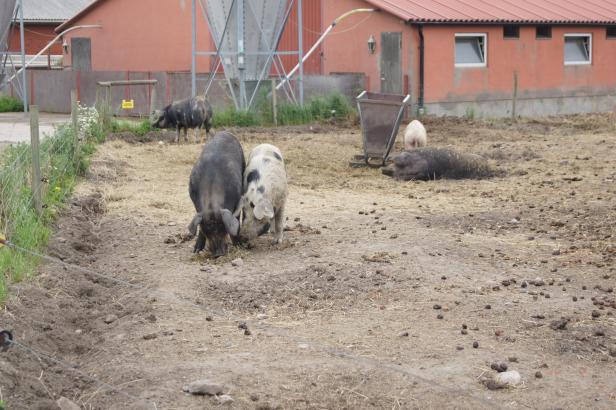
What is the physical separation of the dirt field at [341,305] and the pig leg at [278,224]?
179 millimetres

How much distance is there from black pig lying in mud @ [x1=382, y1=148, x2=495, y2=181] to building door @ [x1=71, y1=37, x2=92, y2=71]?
933 inches

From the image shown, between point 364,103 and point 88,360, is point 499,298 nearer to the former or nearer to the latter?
point 88,360

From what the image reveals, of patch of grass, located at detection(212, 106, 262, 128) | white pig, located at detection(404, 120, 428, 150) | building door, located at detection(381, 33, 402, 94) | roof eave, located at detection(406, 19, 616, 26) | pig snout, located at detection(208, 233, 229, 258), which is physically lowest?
pig snout, located at detection(208, 233, 229, 258)

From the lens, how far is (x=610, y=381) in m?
6.41

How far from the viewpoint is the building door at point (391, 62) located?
2611 centimetres

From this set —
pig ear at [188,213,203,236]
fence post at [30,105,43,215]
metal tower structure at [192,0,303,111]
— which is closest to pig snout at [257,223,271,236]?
pig ear at [188,213,203,236]

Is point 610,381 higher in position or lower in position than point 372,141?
lower

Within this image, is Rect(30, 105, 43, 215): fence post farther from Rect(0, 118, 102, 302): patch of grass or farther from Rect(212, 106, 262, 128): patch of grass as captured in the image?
Rect(212, 106, 262, 128): patch of grass

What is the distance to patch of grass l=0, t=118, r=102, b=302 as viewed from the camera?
8484mm

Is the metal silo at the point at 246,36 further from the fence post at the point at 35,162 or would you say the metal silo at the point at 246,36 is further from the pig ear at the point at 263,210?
the pig ear at the point at 263,210

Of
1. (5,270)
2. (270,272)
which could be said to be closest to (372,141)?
(270,272)

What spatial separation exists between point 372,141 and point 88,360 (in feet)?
33.5

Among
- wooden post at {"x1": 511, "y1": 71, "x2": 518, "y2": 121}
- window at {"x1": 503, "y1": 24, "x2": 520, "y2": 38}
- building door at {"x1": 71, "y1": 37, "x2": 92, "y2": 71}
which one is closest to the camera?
wooden post at {"x1": 511, "y1": 71, "x2": 518, "y2": 121}

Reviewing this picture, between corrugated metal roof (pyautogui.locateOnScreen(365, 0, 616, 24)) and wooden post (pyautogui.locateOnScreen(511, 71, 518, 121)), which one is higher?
corrugated metal roof (pyautogui.locateOnScreen(365, 0, 616, 24))
